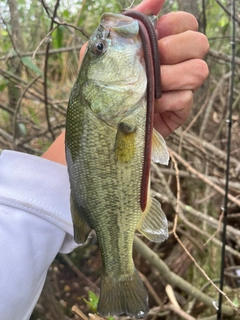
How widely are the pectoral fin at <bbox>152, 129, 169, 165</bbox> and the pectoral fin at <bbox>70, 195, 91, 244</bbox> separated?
240 mm

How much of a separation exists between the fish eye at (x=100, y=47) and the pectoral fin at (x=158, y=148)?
0.76ft

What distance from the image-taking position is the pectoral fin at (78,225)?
893 mm

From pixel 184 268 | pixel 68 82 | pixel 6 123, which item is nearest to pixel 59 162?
pixel 184 268

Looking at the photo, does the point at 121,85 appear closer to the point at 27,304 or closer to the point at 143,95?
the point at 143,95

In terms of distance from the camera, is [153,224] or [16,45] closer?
[153,224]

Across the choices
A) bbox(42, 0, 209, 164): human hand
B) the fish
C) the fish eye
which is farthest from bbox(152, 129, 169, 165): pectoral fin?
the fish eye

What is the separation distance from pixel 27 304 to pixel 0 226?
250 millimetres

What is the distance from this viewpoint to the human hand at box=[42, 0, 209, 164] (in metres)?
0.86

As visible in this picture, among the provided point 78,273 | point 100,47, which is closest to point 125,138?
point 100,47

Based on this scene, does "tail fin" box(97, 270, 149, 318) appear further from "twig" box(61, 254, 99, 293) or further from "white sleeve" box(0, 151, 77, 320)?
"twig" box(61, 254, 99, 293)

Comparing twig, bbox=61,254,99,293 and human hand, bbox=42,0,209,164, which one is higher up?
human hand, bbox=42,0,209,164

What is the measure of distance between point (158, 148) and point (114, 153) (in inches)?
4.6

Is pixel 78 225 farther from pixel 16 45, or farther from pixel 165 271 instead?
pixel 16 45

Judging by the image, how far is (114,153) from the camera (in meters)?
0.85
